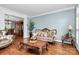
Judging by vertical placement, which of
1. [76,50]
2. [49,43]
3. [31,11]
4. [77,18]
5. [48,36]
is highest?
[31,11]

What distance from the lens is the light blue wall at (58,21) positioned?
5.72ft

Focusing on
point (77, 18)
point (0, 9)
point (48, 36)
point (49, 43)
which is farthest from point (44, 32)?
point (0, 9)

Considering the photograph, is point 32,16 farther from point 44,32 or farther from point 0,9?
point 0,9

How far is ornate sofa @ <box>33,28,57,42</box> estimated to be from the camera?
1810 mm

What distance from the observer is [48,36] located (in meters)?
1.83

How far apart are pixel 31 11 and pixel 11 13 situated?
41cm

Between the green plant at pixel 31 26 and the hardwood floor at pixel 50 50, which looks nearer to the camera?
the hardwood floor at pixel 50 50

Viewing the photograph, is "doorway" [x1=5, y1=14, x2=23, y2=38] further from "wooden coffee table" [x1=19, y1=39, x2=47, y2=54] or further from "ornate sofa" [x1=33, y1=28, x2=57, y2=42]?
"ornate sofa" [x1=33, y1=28, x2=57, y2=42]

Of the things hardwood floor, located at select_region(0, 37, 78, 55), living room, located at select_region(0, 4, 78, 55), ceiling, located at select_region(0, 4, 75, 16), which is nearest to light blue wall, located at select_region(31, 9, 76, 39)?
living room, located at select_region(0, 4, 78, 55)

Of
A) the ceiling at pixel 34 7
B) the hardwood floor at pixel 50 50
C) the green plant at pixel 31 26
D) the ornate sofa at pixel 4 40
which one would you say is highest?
the ceiling at pixel 34 7

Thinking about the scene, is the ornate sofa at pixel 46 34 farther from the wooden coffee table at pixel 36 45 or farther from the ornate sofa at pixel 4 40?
the ornate sofa at pixel 4 40

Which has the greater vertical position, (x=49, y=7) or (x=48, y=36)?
(x=49, y=7)

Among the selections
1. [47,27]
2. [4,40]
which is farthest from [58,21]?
[4,40]

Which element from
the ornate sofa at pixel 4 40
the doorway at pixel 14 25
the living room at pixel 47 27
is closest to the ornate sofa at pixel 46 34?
the living room at pixel 47 27
